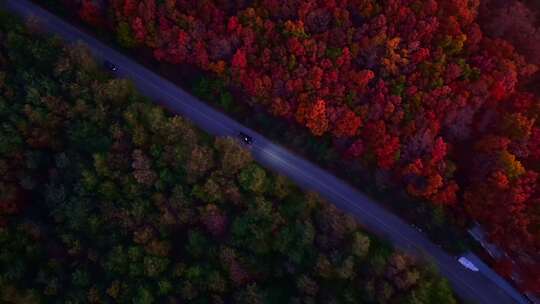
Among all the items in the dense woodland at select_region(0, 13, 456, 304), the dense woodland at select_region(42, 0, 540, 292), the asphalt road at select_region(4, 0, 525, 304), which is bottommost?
the dense woodland at select_region(0, 13, 456, 304)

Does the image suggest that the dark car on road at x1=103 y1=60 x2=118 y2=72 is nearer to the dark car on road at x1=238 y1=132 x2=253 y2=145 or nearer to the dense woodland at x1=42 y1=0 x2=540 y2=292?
the dense woodland at x1=42 y1=0 x2=540 y2=292

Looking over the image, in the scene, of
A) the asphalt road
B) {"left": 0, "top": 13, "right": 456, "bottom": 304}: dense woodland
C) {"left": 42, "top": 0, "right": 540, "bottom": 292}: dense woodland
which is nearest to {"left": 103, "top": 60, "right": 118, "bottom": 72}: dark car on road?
the asphalt road

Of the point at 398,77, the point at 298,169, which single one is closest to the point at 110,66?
the point at 298,169

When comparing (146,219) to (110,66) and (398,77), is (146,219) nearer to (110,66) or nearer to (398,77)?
(110,66)

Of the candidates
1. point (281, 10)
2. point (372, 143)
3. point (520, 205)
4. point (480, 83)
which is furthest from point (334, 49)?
point (520, 205)

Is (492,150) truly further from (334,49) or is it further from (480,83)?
(334,49)
